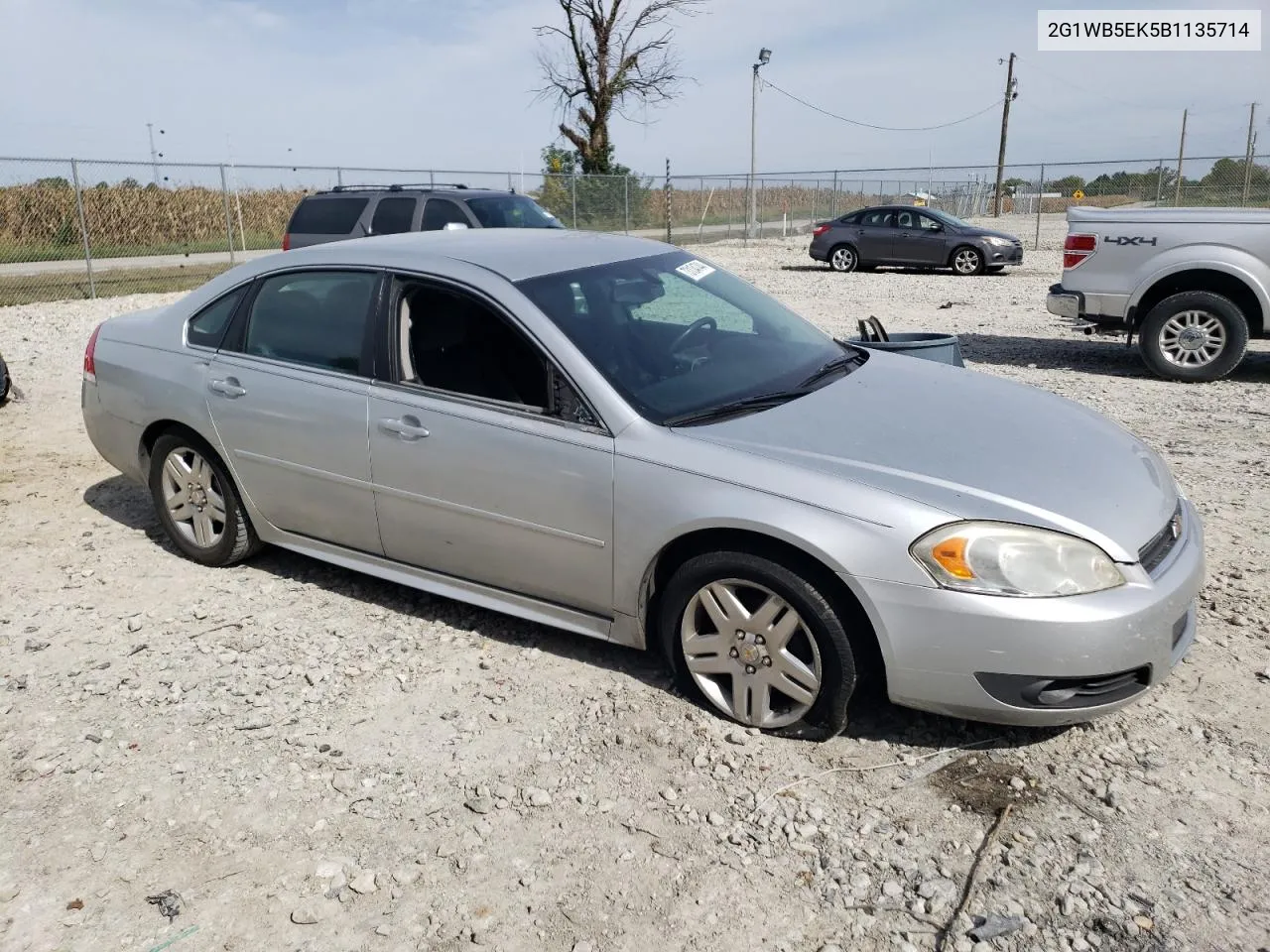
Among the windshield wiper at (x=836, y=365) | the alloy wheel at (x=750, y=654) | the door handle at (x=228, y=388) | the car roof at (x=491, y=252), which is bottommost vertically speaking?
the alloy wheel at (x=750, y=654)

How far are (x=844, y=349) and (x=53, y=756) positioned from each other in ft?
11.2

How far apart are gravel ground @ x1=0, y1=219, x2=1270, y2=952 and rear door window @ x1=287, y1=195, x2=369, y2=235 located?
9.67m

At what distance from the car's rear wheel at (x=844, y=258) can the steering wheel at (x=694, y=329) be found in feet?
61.5

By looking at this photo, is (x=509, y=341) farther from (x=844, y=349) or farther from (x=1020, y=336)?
(x=1020, y=336)

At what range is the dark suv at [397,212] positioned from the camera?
13.1 meters

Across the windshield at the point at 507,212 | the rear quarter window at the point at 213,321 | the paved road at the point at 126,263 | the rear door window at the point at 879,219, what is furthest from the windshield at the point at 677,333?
the rear door window at the point at 879,219

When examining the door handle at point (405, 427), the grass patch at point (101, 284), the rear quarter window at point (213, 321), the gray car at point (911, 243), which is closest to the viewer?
the door handle at point (405, 427)

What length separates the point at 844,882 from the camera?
2.72m

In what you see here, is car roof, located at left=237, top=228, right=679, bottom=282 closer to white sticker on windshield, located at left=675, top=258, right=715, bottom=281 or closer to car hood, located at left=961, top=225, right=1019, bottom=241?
white sticker on windshield, located at left=675, top=258, right=715, bottom=281

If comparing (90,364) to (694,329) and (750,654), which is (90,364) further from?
(750,654)

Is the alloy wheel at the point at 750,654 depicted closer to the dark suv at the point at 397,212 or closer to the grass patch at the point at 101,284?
the dark suv at the point at 397,212

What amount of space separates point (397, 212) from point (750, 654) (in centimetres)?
1132

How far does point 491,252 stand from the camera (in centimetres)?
418

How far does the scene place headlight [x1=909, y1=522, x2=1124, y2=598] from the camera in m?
2.92
